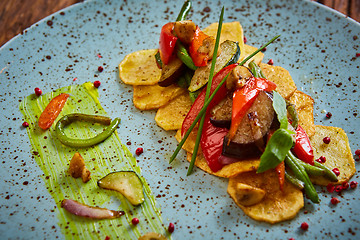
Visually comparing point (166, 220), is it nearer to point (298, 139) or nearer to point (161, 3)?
point (298, 139)

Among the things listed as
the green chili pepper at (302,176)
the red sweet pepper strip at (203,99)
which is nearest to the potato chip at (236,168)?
the green chili pepper at (302,176)

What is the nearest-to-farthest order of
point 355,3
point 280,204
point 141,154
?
point 280,204 < point 141,154 < point 355,3

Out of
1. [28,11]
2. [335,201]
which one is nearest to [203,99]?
[335,201]

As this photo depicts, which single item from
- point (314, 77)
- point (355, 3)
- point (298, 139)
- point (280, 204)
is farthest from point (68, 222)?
point (355, 3)

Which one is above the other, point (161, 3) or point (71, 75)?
point (161, 3)

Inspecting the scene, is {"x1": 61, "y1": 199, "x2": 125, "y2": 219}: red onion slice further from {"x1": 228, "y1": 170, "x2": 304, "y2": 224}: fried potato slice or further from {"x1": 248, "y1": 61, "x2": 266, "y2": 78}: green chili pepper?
{"x1": 248, "y1": 61, "x2": 266, "y2": 78}: green chili pepper

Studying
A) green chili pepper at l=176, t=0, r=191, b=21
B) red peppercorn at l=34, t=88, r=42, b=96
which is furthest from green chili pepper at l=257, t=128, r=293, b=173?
red peppercorn at l=34, t=88, r=42, b=96
